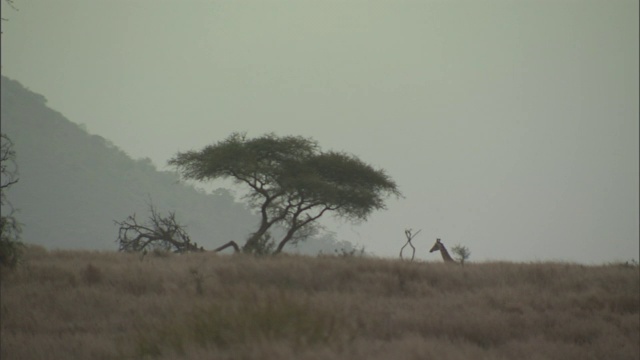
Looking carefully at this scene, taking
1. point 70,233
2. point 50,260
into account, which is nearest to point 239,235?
point 70,233

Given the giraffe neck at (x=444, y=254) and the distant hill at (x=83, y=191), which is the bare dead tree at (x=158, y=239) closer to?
the giraffe neck at (x=444, y=254)

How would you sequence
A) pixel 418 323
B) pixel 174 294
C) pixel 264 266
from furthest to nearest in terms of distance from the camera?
pixel 264 266, pixel 174 294, pixel 418 323

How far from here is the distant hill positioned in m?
117

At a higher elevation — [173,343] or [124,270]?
[124,270]

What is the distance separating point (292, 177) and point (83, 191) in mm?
112024

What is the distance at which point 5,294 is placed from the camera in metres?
15.6

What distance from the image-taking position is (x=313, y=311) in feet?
35.1

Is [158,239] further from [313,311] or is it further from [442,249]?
[313,311]

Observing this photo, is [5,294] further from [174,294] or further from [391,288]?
[391,288]

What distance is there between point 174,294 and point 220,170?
17.1 meters

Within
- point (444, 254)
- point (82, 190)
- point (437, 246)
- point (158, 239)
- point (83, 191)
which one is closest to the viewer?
point (444, 254)

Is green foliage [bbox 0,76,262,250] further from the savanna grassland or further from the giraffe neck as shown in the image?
the savanna grassland

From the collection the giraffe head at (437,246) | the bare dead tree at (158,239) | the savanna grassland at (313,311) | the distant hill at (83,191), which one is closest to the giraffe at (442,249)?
the giraffe head at (437,246)

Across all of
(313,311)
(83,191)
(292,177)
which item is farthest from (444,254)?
(83,191)
